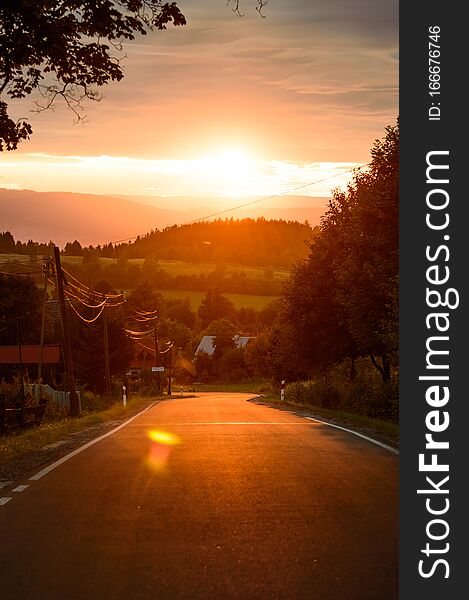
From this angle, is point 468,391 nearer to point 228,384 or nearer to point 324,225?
point 324,225

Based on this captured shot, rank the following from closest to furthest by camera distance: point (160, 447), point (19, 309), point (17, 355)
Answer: point (160, 447) → point (17, 355) → point (19, 309)

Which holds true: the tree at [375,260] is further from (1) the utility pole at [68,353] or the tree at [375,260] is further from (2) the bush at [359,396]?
(1) the utility pole at [68,353]

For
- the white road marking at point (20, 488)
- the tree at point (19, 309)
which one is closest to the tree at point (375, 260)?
the white road marking at point (20, 488)

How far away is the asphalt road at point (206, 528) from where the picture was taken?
21.1 ft

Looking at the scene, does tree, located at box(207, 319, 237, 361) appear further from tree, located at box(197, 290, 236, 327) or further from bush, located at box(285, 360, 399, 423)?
bush, located at box(285, 360, 399, 423)

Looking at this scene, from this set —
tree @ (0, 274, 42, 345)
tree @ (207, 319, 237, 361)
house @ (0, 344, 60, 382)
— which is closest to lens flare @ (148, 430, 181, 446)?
house @ (0, 344, 60, 382)

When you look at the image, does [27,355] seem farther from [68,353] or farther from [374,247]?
[374,247]

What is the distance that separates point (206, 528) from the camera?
27.8 ft

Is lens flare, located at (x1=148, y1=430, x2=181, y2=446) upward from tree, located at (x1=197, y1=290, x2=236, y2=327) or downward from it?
downward

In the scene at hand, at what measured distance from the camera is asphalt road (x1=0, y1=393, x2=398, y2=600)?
645cm

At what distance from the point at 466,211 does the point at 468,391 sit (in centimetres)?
376

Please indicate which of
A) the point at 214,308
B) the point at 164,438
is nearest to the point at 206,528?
the point at 164,438

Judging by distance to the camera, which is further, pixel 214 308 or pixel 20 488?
pixel 214 308

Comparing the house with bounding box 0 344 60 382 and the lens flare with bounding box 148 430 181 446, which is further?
the house with bounding box 0 344 60 382
